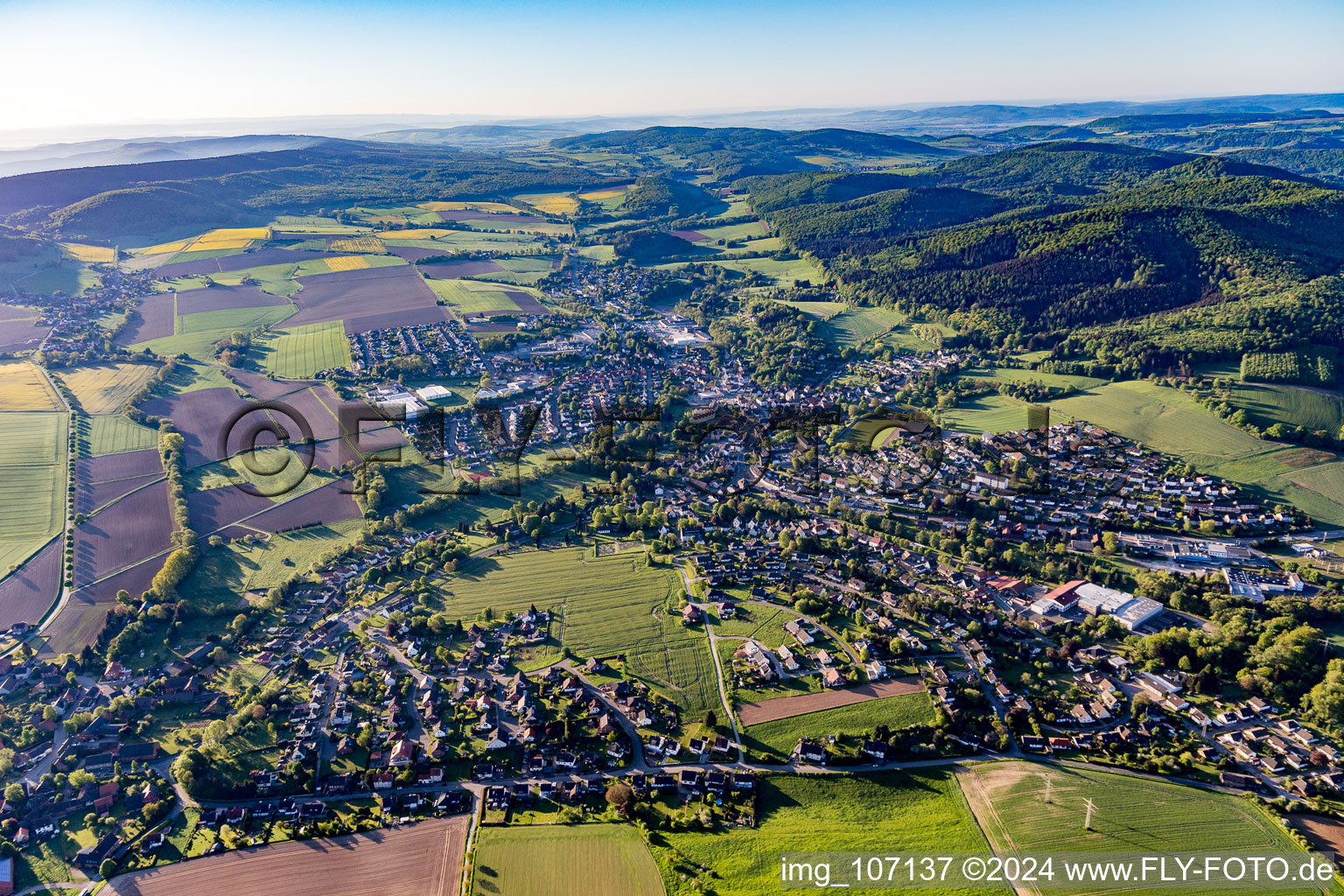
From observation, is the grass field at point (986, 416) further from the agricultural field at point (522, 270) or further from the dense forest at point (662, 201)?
the dense forest at point (662, 201)

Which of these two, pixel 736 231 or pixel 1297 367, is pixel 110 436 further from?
pixel 736 231

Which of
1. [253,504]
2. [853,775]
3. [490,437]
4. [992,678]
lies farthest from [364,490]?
[992,678]

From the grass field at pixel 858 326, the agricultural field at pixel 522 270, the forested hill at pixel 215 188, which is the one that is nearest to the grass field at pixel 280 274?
the agricultural field at pixel 522 270

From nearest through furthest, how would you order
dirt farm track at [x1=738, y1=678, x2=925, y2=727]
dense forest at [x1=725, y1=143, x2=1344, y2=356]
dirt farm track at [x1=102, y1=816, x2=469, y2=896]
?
dirt farm track at [x1=102, y1=816, x2=469, y2=896]
dirt farm track at [x1=738, y1=678, x2=925, y2=727]
dense forest at [x1=725, y1=143, x2=1344, y2=356]

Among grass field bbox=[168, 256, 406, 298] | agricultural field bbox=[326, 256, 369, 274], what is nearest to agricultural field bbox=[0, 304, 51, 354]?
grass field bbox=[168, 256, 406, 298]

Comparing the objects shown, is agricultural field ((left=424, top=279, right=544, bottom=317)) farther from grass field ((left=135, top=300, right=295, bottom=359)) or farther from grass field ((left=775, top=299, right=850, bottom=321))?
grass field ((left=775, top=299, right=850, bottom=321))

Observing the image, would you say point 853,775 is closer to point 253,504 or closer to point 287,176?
point 253,504

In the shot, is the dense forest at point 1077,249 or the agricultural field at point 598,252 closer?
the dense forest at point 1077,249
